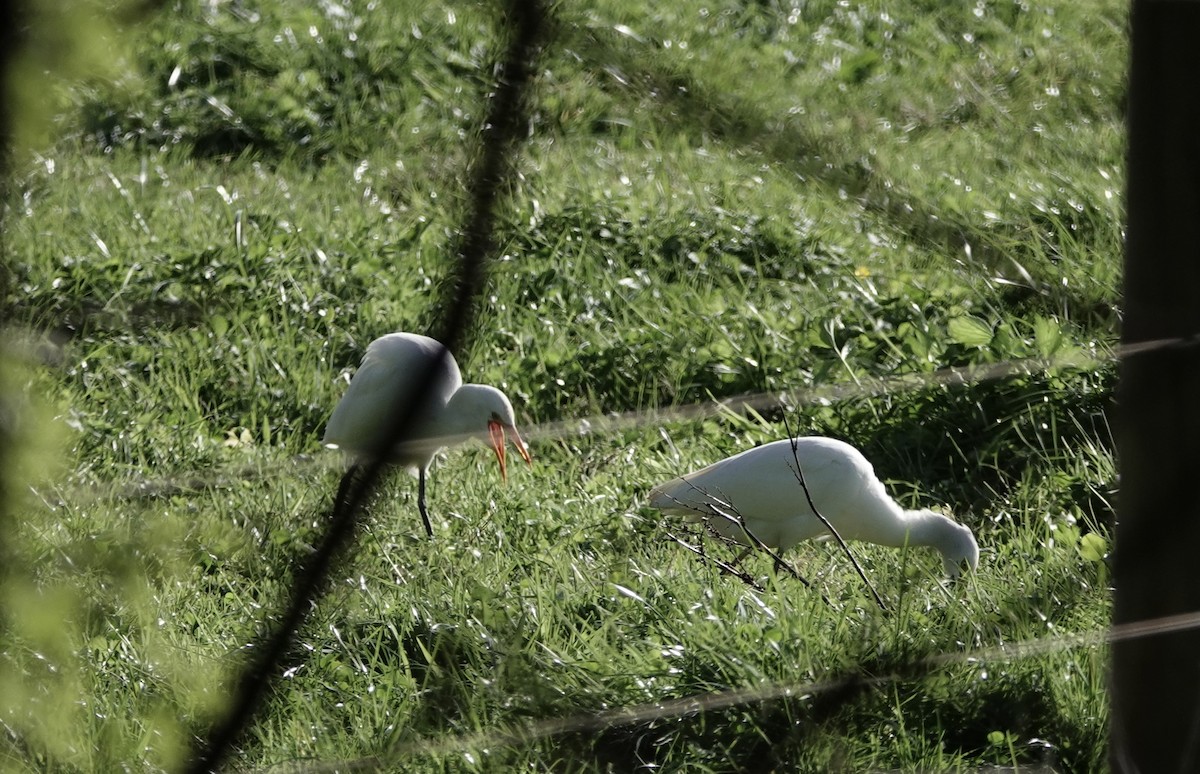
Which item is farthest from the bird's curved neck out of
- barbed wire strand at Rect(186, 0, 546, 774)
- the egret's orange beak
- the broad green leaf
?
barbed wire strand at Rect(186, 0, 546, 774)

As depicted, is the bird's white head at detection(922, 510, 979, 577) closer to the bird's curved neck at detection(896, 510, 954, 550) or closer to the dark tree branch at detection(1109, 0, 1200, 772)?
the bird's curved neck at detection(896, 510, 954, 550)

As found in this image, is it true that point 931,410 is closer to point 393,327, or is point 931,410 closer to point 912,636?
point 912,636

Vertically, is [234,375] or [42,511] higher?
[42,511]

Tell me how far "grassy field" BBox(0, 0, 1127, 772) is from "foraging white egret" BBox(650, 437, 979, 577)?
9 cm

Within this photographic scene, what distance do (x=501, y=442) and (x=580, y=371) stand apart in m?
0.45

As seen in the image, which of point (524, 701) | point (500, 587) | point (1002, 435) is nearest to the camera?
point (524, 701)

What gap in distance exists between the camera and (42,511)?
1.11 m

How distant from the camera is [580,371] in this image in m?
4.21

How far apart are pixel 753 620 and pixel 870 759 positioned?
1.36 ft

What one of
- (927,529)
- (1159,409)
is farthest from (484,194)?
(927,529)

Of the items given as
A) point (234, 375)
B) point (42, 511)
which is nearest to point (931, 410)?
point (234, 375)

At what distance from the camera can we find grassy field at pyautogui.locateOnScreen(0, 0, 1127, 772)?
4.41ft

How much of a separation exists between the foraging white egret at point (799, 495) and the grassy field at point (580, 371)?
85mm

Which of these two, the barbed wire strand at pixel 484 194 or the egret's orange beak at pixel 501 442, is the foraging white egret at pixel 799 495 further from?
the barbed wire strand at pixel 484 194
